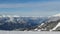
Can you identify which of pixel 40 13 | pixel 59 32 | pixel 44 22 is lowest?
pixel 59 32

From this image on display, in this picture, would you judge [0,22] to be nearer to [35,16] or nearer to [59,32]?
[35,16]

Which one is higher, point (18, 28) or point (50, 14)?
point (50, 14)

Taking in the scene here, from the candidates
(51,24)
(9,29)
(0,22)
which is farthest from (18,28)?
(51,24)

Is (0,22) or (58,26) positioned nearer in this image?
(58,26)

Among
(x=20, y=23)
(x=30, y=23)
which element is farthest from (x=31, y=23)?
(x=20, y=23)

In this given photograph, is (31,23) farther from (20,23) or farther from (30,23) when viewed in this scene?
(20,23)
